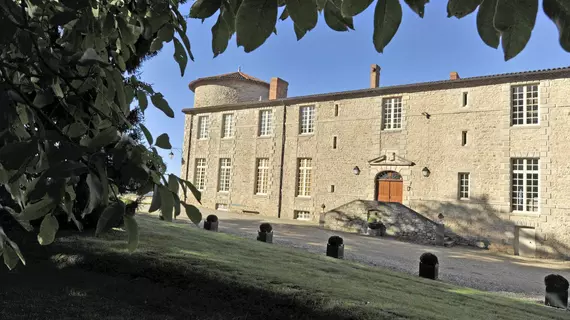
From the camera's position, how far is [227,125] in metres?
26.6

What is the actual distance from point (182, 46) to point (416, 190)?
732 inches

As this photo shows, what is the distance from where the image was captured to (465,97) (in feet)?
61.1

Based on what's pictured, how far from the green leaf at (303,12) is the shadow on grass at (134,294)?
418cm

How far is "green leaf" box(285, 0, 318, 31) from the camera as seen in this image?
3.34ft

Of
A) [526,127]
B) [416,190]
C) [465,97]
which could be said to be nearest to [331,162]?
[416,190]

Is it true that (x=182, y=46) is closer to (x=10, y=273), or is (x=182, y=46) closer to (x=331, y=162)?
(x=10, y=273)

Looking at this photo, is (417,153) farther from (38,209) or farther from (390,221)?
(38,209)

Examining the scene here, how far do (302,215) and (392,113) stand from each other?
7.36 metres

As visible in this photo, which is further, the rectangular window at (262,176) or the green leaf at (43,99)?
the rectangular window at (262,176)

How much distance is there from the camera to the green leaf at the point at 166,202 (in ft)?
4.20

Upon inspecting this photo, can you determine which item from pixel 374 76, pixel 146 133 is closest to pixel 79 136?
pixel 146 133

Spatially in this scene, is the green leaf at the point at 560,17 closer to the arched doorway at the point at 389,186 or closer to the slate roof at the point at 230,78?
the arched doorway at the point at 389,186

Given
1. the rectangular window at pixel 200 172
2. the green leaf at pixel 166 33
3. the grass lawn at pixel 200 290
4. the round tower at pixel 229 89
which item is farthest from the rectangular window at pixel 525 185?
the green leaf at pixel 166 33

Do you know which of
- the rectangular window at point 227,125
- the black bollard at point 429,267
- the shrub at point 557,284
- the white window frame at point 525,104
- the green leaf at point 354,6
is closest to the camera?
the green leaf at point 354,6
